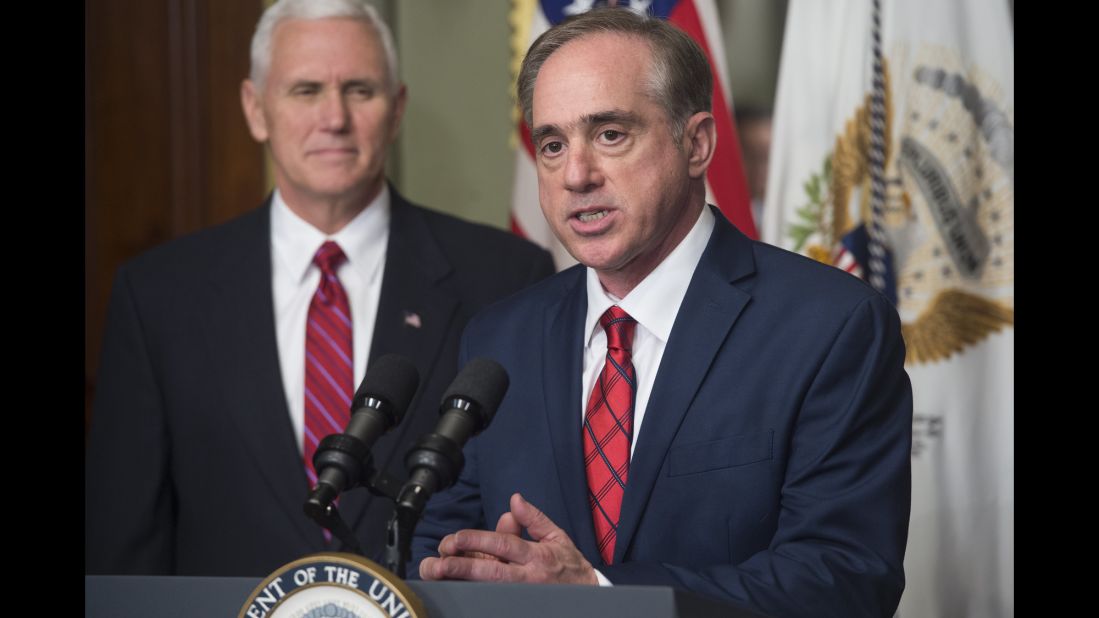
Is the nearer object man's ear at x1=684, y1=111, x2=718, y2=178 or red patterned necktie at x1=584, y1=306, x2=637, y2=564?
red patterned necktie at x1=584, y1=306, x2=637, y2=564

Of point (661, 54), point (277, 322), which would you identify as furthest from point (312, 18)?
point (661, 54)

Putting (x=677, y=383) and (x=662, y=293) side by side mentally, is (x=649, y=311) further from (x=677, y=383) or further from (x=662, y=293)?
(x=677, y=383)

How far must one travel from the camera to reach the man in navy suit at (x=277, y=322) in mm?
2869

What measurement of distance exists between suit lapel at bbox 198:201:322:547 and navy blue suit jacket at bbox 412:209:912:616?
29.8 inches

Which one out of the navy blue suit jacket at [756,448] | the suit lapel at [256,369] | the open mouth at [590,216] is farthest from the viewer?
the suit lapel at [256,369]

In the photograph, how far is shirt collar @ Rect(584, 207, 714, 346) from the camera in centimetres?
220

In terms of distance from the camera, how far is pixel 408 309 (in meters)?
2.96

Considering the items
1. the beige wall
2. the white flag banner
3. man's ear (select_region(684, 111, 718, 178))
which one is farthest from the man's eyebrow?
the beige wall

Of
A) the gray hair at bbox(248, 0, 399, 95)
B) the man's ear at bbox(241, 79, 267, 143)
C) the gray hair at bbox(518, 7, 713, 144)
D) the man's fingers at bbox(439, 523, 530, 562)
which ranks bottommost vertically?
the man's fingers at bbox(439, 523, 530, 562)

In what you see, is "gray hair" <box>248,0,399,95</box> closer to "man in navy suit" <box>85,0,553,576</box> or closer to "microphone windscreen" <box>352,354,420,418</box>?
"man in navy suit" <box>85,0,553,576</box>

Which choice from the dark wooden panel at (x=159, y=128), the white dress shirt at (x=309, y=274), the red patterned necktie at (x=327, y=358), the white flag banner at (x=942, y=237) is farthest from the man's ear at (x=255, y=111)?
the white flag banner at (x=942, y=237)

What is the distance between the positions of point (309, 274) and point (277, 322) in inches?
5.4

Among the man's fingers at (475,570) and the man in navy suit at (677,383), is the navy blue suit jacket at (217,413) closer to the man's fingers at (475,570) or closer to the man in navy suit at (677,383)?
the man in navy suit at (677,383)
